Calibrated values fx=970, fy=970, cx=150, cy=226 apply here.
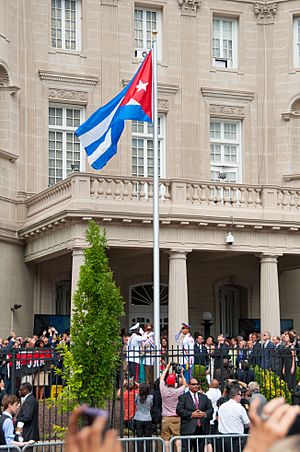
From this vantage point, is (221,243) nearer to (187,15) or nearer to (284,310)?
(284,310)


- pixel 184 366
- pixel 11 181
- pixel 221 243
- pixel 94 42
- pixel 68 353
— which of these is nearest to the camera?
pixel 68 353

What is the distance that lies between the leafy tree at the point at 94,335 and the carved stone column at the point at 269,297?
13.2 metres

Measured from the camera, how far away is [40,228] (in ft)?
97.2

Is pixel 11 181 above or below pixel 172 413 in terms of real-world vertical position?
above

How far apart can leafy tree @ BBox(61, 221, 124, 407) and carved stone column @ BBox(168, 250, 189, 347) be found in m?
11.7

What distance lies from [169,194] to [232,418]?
49.4 feet

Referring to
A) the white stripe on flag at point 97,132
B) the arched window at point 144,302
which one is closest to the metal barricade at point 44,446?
the white stripe on flag at point 97,132

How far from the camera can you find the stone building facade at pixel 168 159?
28.9 metres

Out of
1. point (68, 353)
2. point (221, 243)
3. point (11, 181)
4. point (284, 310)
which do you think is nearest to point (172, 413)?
point (68, 353)

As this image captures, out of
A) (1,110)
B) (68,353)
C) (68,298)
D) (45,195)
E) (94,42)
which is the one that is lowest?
(68,353)

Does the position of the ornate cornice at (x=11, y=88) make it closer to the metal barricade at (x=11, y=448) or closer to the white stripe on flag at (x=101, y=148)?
the white stripe on flag at (x=101, y=148)

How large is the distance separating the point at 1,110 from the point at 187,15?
809 cm

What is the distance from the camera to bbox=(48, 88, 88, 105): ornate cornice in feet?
109

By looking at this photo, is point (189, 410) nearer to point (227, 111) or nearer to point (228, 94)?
point (227, 111)
